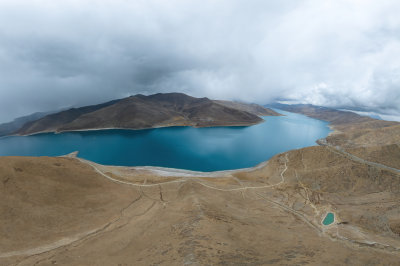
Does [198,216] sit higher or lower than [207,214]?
higher

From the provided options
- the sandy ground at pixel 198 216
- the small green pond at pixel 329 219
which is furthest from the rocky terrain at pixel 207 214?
the small green pond at pixel 329 219

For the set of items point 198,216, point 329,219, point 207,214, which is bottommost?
point 329,219

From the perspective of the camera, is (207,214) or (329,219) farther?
(329,219)

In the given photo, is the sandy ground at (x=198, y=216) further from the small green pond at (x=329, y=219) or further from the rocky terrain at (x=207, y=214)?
the small green pond at (x=329, y=219)

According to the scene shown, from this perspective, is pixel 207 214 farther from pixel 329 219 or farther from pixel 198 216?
pixel 329 219

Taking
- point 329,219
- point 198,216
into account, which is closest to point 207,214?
point 198,216

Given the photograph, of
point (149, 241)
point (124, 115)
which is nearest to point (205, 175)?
point (149, 241)
